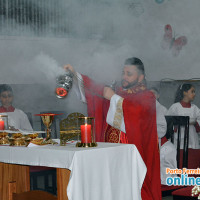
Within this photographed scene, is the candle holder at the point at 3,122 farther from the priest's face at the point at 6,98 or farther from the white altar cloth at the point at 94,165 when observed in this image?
the priest's face at the point at 6,98

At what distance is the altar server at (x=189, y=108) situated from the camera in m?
5.68

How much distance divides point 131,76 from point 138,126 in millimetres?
450

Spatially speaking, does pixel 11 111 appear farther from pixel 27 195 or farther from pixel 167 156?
pixel 27 195

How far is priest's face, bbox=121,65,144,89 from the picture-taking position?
379cm

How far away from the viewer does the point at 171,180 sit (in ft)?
14.2

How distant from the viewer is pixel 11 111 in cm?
537

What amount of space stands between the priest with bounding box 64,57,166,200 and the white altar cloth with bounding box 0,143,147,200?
67 centimetres

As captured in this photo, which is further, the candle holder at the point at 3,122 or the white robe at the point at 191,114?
the white robe at the point at 191,114

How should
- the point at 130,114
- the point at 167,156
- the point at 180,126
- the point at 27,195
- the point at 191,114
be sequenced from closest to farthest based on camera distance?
the point at 27,195
the point at 130,114
the point at 180,126
the point at 167,156
the point at 191,114

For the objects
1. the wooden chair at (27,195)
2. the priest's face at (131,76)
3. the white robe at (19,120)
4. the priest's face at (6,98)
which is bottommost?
the wooden chair at (27,195)

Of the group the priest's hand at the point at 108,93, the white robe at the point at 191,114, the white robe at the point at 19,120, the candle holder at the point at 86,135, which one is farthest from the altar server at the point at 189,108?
the candle holder at the point at 86,135

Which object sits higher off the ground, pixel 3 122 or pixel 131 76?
pixel 131 76

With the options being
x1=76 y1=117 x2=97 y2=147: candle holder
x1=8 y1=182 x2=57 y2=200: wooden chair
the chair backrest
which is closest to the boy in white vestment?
the chair backrest

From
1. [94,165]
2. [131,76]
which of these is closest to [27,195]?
[94,165]
